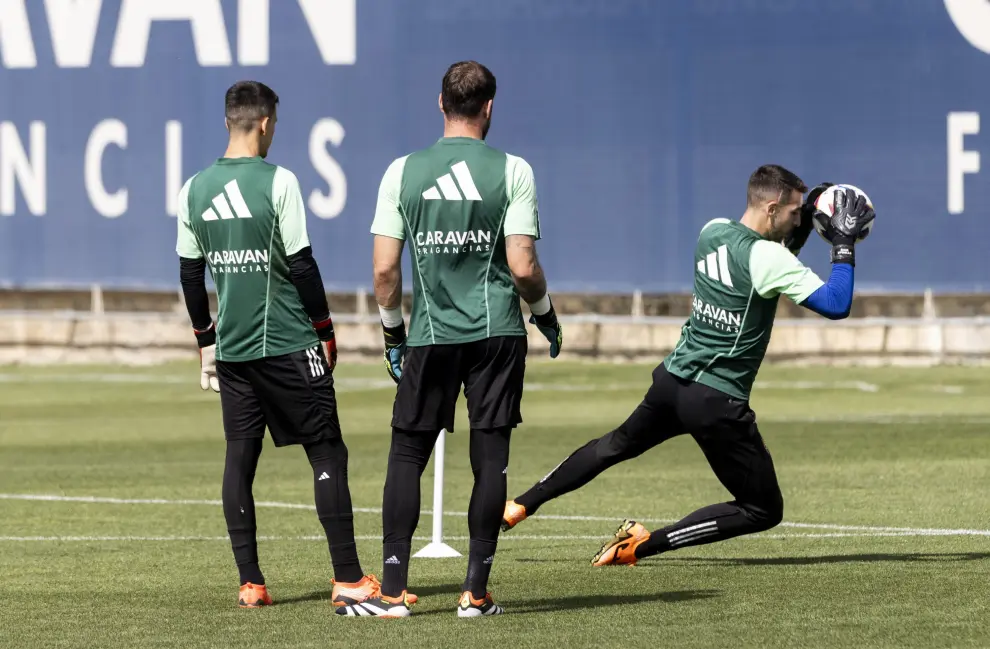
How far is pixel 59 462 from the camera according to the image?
15391 millimetres

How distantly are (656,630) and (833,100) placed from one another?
18.1 m

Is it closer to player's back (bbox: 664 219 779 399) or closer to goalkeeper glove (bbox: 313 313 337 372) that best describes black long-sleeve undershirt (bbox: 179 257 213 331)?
goalkeeper glove (bbox: 313 313 337 372)

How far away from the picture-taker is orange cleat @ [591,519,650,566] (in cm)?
885

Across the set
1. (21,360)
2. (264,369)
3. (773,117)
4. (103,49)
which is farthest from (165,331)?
(264,369)

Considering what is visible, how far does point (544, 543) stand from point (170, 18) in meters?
18.3

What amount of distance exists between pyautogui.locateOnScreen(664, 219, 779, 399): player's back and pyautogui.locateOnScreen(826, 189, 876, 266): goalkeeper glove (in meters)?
Answer: 0.30

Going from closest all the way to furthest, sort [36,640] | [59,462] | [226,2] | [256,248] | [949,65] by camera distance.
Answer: [36,640] < [256,248] < [59,462] < [949,65] < [226,2]

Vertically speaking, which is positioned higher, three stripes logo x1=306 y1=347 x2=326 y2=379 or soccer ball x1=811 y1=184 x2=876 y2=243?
soccer ball x1=811 y1=184 x2=876 y2=243

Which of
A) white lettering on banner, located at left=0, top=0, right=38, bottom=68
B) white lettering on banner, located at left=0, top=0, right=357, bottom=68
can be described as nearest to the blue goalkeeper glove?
white lettering on banner, located at left=0, top=0, right=357, bottom=68

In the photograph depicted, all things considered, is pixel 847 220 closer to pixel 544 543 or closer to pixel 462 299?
pixel 462 299

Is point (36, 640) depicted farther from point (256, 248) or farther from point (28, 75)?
point (28, 75)

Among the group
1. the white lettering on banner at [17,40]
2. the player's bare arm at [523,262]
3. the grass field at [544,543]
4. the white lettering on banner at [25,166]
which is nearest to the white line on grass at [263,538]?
the grass field at [544,543]

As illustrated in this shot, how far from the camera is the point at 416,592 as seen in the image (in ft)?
26.8

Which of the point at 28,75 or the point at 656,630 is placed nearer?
the point at 656,630
